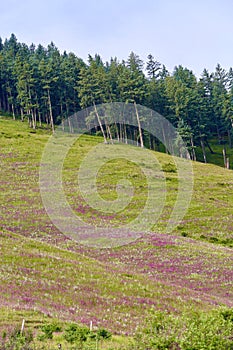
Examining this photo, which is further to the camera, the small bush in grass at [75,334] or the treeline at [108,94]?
the treeline at [108,94]

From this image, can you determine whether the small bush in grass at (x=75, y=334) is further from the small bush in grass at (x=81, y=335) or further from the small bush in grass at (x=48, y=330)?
the small bush in grass at (x=48, y=330)

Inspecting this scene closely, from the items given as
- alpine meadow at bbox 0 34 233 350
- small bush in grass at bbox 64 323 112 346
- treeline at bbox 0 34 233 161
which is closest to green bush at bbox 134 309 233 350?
alpine meadow at bbox 0 34 233 350

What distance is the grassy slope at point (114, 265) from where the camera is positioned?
19.2 meters

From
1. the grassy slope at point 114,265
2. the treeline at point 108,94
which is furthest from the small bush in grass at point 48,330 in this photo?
the treeline at point 108,94

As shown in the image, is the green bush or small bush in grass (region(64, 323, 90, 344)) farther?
small bush in grass (region(64, 323, 90, 344))

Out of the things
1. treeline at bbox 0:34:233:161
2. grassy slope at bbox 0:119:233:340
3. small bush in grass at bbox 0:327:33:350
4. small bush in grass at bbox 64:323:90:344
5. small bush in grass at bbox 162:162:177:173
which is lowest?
grassy slope at bbox 0:119:233:340

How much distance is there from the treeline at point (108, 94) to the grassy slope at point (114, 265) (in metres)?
55.9

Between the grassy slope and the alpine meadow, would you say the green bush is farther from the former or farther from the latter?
the grassy slope

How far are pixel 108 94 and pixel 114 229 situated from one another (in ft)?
281

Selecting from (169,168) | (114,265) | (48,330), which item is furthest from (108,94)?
(48,330)

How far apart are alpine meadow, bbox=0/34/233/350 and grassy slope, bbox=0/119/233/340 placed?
4.2 inches

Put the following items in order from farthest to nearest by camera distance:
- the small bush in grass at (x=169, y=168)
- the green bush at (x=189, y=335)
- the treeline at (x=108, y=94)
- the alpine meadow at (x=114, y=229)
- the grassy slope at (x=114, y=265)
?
1. the treeline at (x=108, y=94)
2. the small bush in grass at (x=169, y=168)
3. the grassy slope at (x=114, y=265)
4. the alpine meadow at (x=114, y=229)
5. the green bush at (x=189, y=335)

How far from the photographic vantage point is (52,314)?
17250mm

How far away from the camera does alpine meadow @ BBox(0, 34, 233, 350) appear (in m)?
14.7
